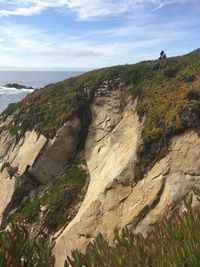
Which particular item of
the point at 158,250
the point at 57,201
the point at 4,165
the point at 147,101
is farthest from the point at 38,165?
the point at 158,250

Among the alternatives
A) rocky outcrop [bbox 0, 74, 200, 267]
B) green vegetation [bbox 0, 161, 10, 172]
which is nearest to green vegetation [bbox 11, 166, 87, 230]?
rocky outcrop [bbox 0, 74, 200, 267]

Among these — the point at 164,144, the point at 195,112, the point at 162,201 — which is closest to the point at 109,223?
the point at 162,201

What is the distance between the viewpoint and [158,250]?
6629 millimetres

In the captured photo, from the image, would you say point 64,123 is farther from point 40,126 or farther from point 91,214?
point 91,214

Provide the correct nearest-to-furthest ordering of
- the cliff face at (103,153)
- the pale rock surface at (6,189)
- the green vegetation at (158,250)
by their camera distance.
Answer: the green vegetation at (158,250), the cliff face at (103,153), the pale rock surface at (6,189)

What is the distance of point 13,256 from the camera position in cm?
705

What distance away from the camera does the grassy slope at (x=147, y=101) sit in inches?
586

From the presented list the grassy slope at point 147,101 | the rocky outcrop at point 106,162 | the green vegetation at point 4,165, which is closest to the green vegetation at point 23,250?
the rocky outcrop at point 106,162

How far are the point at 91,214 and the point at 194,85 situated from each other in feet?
18.9

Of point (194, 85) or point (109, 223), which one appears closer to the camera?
point (109, 223)

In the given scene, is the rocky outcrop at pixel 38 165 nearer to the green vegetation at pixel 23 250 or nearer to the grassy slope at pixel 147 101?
the grassy slope at pixel 147 101

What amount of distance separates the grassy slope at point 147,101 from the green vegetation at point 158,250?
721 centimetres

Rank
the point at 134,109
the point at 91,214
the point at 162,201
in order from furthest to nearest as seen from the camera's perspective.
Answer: the point at 134,109 < the point at 91,214 < the point at 162,201

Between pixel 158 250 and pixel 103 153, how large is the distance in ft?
34.7
